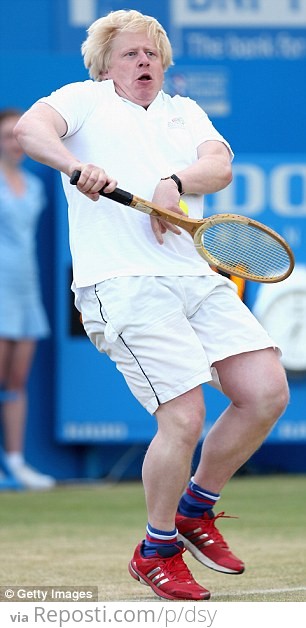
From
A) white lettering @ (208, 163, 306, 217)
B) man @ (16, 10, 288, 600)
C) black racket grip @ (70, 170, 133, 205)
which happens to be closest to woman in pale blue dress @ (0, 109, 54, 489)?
white lettering @ (208, 163, 306, 217)

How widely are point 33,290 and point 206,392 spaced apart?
1236 millimetres

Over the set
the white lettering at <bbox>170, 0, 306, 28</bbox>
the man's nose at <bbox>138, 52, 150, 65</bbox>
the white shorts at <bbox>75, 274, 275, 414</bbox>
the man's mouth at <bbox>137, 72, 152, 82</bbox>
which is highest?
the white lettering at <bbox>170, 0, 306, 28</bbox>

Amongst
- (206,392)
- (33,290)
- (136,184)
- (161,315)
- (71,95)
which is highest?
(71,95)

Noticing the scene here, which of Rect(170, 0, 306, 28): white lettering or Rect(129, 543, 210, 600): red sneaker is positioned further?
Rect(170, 0, 306, 28): white lettering

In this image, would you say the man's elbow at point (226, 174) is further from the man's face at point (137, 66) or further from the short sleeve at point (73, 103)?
the short sleeve at point (73, 103)

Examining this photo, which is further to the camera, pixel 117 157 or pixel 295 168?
pixel 295 168

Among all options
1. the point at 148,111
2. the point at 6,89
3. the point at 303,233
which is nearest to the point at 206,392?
the point at 303,233

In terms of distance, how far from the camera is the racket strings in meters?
4.64

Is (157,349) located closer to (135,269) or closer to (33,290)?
(135,269)

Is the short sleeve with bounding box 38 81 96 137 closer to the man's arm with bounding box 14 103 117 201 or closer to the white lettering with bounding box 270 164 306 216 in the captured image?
the man's arm with bounding box 14 103 117 201

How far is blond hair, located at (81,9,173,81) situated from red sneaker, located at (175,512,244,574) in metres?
1.55

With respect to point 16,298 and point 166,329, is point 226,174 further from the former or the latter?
point 16,298

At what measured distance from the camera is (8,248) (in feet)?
28.1

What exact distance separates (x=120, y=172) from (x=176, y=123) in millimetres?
276
